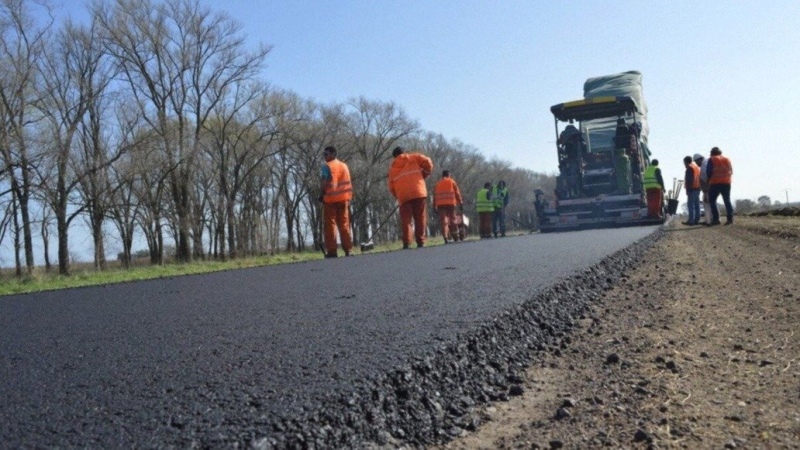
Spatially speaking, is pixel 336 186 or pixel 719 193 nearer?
pixel 336 186

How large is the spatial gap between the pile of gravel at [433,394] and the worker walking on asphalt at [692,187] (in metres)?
14.5

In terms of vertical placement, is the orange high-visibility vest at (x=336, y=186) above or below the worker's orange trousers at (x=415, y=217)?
above

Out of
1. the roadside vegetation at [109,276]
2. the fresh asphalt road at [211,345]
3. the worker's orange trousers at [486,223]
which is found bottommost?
the fresh asphalt road at [211,345]

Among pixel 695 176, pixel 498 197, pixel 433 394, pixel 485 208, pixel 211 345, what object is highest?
pixel 498 197

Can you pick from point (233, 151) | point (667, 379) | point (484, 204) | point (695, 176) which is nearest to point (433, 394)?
point (667, 379)

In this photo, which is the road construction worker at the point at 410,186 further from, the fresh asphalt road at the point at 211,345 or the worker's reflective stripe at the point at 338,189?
the fresh asphalt road at the point at 211,345

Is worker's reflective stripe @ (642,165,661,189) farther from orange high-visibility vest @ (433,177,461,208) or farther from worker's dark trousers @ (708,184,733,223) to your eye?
orange high-visibility vest @ (433,177,461,208)

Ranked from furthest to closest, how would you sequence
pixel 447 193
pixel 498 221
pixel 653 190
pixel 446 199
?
pixel 498 221, pixel 653 190, pixel 446 199, pixel 447 193

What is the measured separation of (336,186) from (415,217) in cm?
213

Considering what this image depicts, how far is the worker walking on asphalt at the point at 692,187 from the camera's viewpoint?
16.9 m

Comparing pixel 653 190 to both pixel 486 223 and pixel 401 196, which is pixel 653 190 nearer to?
pixel 486 223

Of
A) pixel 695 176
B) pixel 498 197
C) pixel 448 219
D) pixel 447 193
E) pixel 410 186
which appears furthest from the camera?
pixel 498 197

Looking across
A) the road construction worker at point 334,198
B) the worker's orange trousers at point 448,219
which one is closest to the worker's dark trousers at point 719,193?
the worker's orange trousers at point 448,219

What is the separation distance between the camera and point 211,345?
286 centimetres
